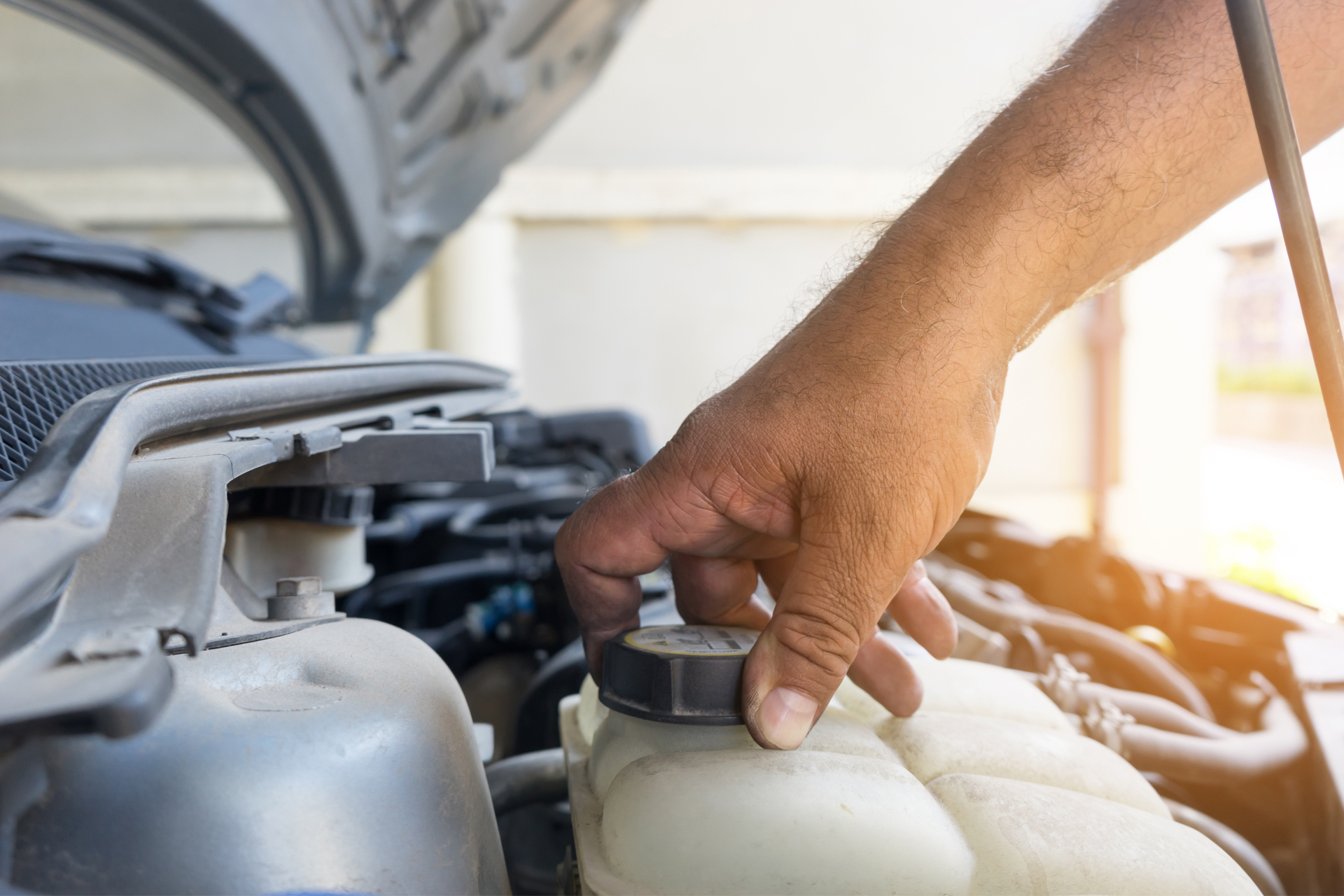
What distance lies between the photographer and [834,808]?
469 mm

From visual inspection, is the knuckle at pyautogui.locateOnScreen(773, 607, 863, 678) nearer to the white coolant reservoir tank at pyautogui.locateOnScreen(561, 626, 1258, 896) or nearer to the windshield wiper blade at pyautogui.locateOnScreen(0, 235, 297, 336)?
the white coolant reservoir tank at pyautogui.locateOnScreen(561, 626, 1258, 896)

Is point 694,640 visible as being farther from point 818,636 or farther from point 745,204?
point 745,204

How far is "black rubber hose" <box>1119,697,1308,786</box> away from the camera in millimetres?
771

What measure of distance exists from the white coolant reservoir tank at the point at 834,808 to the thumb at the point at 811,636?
0.6 inches

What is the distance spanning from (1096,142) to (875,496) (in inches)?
11.3

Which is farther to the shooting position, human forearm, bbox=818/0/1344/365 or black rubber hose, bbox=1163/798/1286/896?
black rubber hose, bbox=1163/798/1286/896

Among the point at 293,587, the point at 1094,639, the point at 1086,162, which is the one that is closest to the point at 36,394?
the point at 293,587

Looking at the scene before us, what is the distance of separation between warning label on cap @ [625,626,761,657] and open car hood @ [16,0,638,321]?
948mm

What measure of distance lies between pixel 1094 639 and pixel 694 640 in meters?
0.70

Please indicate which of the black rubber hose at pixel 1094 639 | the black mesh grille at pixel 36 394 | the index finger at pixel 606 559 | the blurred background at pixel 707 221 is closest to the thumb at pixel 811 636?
the index finger at pixel 606 559

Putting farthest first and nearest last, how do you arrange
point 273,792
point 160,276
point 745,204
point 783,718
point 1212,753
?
point 745,204, point 160,276, point 1212,753, point 783,718, point 273,792

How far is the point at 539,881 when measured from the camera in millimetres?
728

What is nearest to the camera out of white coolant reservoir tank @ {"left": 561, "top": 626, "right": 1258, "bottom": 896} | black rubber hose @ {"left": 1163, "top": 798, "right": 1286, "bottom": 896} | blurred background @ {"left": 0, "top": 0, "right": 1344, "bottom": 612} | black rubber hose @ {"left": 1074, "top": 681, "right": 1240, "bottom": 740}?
white coolant reservoir tank @ {"left": 561, "top": 626, "right": 1258, "bottom": 896}

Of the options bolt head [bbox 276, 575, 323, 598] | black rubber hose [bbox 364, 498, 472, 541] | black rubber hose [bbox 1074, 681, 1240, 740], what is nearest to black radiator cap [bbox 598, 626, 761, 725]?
bolt head [bbox 276, 575, 323, 598]
